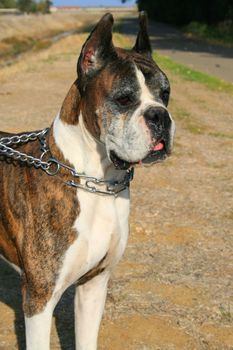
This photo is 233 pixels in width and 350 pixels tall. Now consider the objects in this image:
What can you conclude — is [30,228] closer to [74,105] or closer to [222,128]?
→ [74,105]

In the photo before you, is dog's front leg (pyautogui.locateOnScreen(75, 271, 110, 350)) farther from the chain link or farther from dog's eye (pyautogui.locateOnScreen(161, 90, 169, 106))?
dog's eye (pyautogui.locateOnScreen(161, 90, 169, 106))

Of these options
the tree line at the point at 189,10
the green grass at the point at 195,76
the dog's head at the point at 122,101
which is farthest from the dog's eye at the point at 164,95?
the tree line at the point at 189,10

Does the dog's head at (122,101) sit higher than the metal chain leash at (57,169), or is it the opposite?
the dog's head at (122,101)

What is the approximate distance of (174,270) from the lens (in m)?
5.40

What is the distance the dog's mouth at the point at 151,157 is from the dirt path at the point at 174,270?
1.64 m

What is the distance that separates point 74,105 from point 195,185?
4700 millimetres

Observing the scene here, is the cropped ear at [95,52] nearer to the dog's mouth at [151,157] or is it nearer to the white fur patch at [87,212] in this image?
the white fur patch at [87,212]

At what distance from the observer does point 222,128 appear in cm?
1141

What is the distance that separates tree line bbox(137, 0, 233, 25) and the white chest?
3428 centimetres

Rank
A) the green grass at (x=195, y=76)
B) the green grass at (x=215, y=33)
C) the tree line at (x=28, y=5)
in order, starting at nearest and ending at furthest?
the green grass at (x=195, y=76)
the green grass at (x=215, y=33)
the tree line at (x=28, y=5)

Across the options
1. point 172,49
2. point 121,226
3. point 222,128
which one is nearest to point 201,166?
point 222,128

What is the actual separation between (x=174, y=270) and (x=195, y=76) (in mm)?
13592

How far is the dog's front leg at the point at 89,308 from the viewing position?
3.63m

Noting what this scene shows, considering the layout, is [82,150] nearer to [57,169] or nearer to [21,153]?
[57,169]
